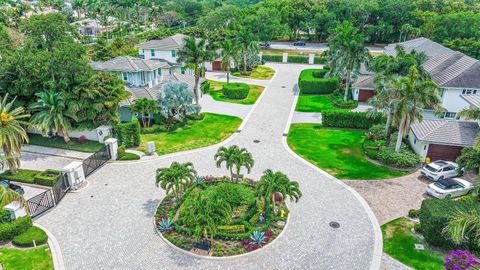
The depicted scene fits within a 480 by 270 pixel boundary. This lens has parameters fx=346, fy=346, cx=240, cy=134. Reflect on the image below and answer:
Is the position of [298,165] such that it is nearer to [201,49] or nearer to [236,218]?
[236,218]

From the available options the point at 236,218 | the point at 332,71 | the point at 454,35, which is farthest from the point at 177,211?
the point at 454,35

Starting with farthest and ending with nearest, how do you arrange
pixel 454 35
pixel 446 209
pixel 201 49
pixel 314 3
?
1. pixel 314 3
2. pixel 454 35
3. pixel 201 49
4. pixel 446 209

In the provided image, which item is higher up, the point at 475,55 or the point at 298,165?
the point at 475,55

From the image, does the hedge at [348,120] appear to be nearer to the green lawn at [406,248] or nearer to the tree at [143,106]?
the green lawn at [406,248]

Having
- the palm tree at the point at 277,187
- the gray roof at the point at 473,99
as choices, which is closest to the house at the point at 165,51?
the palm tree at the point at 277,187

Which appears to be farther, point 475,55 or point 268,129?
point 475,55

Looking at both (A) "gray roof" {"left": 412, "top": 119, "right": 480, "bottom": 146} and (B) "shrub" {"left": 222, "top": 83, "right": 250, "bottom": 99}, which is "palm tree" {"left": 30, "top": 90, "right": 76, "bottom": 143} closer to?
(B) "shrub" {"left": 222, "top": 83, "right": 250, "bottom": 99}

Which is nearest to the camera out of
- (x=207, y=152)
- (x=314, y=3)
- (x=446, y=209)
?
(x=446, y=209)
